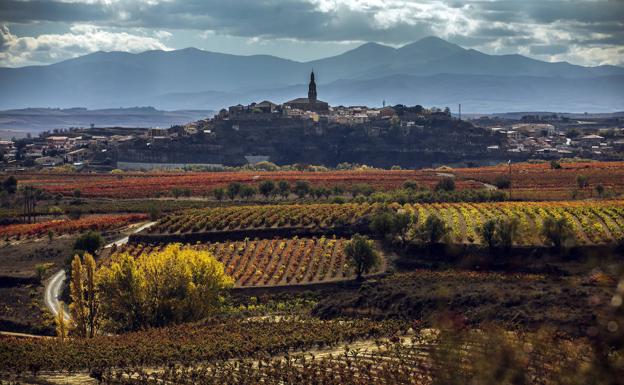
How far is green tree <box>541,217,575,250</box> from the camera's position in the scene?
49.5 metres

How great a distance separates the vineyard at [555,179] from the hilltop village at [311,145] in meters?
43.5

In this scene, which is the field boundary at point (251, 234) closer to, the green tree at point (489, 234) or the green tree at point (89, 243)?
the green tree at point (89, 243)

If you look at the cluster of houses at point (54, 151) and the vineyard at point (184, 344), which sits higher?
the vineyard at point (184, 344)

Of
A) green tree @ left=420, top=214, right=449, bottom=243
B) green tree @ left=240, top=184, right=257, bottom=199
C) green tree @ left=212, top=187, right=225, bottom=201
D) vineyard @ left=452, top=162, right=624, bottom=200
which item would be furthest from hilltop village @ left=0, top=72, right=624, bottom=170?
green tree @ left=420, top=214, right=449, bottom=243

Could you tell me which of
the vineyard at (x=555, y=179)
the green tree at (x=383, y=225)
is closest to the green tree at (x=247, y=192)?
the vineyard at (x=555, y=179)

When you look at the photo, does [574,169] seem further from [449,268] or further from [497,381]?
[497,381]

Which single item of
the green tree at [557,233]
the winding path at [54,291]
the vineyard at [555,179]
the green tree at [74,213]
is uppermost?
the green tree at [557,233]

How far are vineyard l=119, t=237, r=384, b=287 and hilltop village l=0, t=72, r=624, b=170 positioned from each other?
92.8m

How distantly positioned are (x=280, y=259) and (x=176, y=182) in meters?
51.5

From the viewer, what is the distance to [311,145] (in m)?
174

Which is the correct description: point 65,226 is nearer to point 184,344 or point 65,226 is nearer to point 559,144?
point 184,344

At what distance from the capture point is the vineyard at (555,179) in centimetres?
7706

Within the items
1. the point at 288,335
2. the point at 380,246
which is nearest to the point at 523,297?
the point at 288,335

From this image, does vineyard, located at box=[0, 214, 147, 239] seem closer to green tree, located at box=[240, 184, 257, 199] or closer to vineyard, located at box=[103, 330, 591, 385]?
green tree, located at box=[240, 184, 257, 199]
